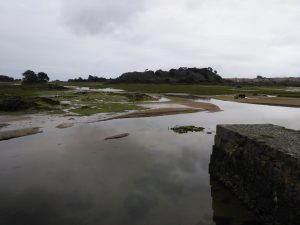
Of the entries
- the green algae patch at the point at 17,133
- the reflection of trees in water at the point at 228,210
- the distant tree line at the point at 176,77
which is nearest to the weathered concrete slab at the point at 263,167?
the reflection of trees in water at the point at 228,210

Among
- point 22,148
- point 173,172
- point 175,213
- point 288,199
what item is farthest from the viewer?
point 22,148

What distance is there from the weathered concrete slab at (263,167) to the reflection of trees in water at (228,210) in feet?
0.88

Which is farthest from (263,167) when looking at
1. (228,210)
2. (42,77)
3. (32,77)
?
(42,77)

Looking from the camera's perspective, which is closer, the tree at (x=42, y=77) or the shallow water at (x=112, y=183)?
the shallow water at (x=112, y=183)

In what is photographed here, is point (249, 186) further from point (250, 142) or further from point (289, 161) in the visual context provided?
point (289, 161)

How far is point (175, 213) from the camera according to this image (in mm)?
9781

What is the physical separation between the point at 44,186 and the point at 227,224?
740cm

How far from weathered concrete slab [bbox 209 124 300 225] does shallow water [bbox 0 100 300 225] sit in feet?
2.17

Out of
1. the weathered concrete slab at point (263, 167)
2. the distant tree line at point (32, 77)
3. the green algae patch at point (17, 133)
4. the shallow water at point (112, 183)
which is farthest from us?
the distant tree line at point (32, 77)

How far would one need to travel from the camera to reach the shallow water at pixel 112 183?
9578 mm

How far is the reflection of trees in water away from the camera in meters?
9.20

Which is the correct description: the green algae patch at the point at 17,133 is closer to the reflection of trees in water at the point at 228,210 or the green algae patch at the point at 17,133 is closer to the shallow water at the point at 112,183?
the shallow water at the point at 112,183

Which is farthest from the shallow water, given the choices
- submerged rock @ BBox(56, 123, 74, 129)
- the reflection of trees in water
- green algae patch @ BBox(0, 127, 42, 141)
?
submerged rock @ BBox(56, 123, 74, 129)

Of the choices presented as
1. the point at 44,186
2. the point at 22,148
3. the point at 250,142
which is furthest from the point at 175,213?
the point at 22,148
